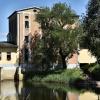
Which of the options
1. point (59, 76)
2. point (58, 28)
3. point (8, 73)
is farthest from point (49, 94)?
point (8, 73)

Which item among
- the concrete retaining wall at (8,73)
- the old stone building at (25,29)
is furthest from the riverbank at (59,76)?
the old stone building at (25,29)

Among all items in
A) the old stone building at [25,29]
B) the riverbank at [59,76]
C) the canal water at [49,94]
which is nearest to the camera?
the canal water at [49,94]

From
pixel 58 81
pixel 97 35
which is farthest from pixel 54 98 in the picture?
pixel 58 81

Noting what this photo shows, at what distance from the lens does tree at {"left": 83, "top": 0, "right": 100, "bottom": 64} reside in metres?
A: 44.9

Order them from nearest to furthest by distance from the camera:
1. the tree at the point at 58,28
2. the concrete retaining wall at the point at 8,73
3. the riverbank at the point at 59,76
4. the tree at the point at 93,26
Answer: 1. the tree at the point at 93,26
2. the riverbank at the point at 59,76
3. the tree at the point at 58,28
4. the concrete retaining wall at the point at 8,73

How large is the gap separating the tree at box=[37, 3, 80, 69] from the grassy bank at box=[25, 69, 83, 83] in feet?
9.23

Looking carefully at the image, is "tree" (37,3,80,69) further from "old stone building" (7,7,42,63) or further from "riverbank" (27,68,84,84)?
"old stone building" (7,7,42,63)

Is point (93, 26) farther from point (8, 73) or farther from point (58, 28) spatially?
point (8, 73)

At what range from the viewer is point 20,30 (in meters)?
61.8

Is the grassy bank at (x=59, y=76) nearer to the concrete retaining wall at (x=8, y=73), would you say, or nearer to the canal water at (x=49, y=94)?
the concrete retaining wall at (x=8, y=73)

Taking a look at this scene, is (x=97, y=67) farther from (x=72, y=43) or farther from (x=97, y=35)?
Answer: (x=97, y=35)

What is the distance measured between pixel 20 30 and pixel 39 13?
20.7ft

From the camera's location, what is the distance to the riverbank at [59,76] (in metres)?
51.9

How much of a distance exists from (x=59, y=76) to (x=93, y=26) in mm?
10901
